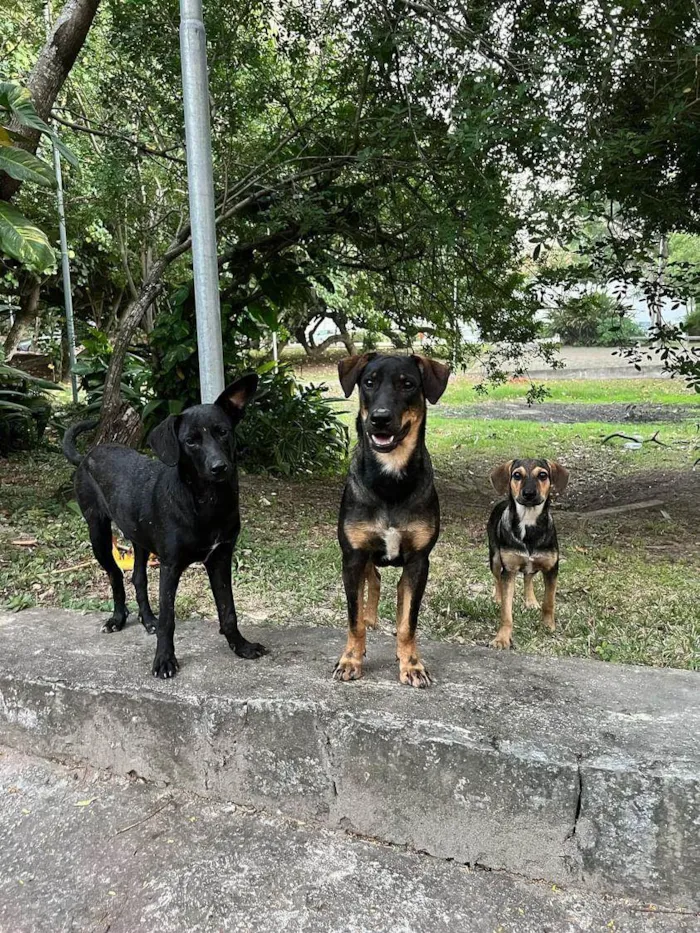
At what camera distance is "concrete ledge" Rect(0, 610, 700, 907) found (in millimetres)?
2316

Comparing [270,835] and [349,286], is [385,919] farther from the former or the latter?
[349,286]

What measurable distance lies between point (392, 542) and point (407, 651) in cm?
48

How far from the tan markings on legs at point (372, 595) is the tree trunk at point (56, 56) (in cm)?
427

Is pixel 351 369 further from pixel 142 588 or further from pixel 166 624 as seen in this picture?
pixel 142 588

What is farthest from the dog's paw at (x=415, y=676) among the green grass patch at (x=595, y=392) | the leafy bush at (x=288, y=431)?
the green grass patch at (x=595, y=392)

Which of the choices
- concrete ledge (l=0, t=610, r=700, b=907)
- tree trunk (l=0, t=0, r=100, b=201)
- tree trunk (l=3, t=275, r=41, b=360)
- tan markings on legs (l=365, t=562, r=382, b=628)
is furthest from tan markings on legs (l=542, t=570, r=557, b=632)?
tree trunk (l=3, t=275, r=41, b=360)

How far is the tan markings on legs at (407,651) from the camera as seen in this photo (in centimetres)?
287

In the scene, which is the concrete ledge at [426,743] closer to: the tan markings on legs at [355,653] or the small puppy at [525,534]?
the tan markings on legs at [355,653]

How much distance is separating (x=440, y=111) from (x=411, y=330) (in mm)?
3429

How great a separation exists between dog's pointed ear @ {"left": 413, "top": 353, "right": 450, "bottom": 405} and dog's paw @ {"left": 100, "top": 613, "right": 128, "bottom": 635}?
199 cm

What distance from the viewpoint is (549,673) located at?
9.85 feet

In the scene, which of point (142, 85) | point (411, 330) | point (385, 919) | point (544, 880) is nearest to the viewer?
point (385, 919)

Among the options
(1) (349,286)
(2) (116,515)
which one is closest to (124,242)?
(1) (349,286)

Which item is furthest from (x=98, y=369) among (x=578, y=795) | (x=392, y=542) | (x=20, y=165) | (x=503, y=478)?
(x=578, y=795)
